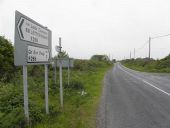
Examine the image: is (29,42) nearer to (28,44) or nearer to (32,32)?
(28,44)

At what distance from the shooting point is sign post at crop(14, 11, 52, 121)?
6348 millimetres

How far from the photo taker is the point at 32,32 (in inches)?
285

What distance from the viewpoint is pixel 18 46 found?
20.8ft

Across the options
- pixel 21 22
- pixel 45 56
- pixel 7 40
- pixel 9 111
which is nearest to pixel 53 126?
pixel 9 111

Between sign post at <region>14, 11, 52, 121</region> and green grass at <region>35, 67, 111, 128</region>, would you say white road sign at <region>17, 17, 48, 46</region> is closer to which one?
sign post at <region>14, 11, 52, 121</region>

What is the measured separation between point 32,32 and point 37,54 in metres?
0.68

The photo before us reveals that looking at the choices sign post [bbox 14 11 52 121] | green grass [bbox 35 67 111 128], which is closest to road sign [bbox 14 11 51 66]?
sign post [bbox 14 11 52 121]

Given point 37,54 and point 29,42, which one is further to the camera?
point 37,54

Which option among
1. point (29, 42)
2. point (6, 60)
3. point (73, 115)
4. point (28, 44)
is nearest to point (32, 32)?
point (29, 42)

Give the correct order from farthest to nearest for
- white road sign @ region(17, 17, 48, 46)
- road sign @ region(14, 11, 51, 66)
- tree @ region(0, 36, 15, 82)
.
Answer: tree @ region(0, 36, 15, 82)
white road sign @ region(17, 17, 48, 46)
road sign @ region(14, 11, 51, 66)

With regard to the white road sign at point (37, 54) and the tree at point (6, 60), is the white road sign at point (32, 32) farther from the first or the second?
the tree at point (6, 60)

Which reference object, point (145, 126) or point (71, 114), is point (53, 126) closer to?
point (71, 114)

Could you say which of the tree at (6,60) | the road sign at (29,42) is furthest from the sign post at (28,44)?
the tree at (6,60)

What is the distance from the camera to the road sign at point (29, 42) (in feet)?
20.8
